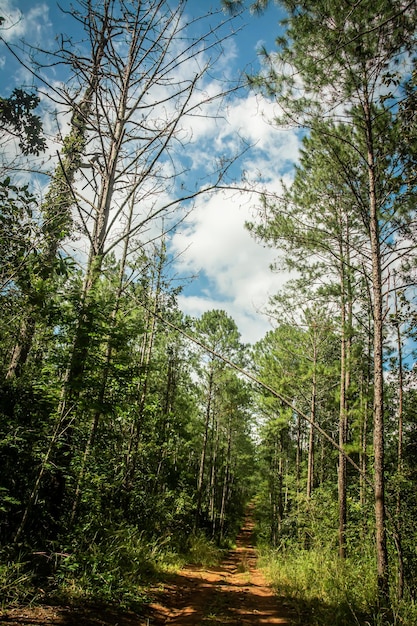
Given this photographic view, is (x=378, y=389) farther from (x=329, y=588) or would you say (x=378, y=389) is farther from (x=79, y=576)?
(x=79, y=576)

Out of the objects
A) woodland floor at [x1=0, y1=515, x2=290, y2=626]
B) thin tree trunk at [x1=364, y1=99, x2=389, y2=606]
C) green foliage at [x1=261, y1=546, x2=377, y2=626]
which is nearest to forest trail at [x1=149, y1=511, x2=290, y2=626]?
woodland floor at [x1=0, y1=515, x2=290, y2=626]

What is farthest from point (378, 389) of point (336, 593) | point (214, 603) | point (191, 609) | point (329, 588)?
point (214, 603)

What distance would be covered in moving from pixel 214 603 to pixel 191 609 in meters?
0.85

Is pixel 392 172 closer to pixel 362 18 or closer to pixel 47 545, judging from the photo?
pixel 362 18

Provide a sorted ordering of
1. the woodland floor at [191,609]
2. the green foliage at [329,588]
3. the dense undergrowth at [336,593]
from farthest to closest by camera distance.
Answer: the green foliage at [329,588], the dense undergrowth at [336,593], the woodland floor at [191,609]

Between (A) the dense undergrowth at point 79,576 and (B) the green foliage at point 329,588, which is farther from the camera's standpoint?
(B) the green foliage at point 329,588

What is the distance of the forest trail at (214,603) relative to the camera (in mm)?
5207

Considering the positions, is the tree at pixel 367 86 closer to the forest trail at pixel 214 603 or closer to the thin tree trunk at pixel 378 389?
the thin tree trunk at pixel 378 389

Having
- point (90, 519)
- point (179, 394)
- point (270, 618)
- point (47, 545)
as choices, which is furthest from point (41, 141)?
point (179, 394)

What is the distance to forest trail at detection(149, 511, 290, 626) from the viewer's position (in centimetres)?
521

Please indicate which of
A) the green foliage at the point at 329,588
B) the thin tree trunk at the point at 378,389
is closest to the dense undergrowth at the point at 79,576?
the green foliage at the point at 329,588

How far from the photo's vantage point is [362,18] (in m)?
4.80

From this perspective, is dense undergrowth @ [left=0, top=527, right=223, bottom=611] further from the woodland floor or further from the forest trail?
the forest trail

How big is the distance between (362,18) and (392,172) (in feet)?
7.19
